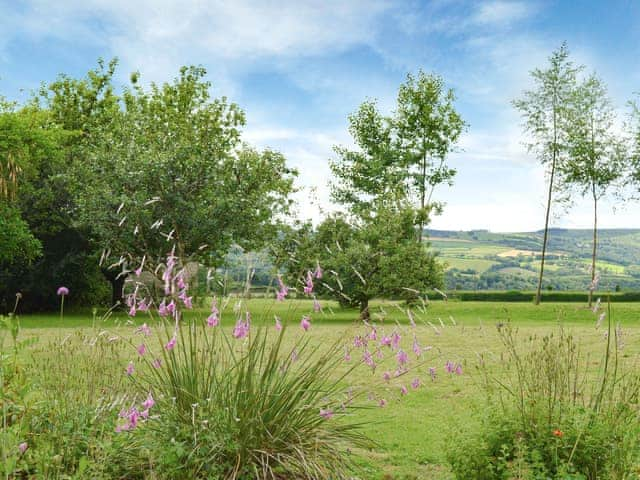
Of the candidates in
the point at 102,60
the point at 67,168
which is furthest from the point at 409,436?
the point at 102,60

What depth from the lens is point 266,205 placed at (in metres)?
25.9

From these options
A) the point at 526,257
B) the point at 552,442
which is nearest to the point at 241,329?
the point at 552,442

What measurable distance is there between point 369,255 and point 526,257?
4900 cm

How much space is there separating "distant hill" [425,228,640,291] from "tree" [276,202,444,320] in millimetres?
1414

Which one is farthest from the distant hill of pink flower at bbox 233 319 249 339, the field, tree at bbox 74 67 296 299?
tree at bbox 74 67 296 299

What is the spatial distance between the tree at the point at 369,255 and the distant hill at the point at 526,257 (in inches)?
55.7

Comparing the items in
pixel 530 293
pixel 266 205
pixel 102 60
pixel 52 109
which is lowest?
pixel 530 293

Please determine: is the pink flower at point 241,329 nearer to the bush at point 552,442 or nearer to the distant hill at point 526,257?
the bush at point 552,442

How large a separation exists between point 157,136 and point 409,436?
2035 cm

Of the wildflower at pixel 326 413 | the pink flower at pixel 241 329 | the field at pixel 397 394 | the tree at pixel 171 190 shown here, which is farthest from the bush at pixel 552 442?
the tree at pixel 171 190

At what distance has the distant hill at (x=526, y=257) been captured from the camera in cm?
3014

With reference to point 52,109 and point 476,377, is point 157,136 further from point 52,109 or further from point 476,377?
point 476,377

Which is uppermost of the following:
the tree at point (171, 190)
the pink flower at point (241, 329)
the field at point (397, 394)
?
the tree at point (171, 190)

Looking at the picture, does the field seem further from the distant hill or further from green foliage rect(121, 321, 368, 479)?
the distant hill
